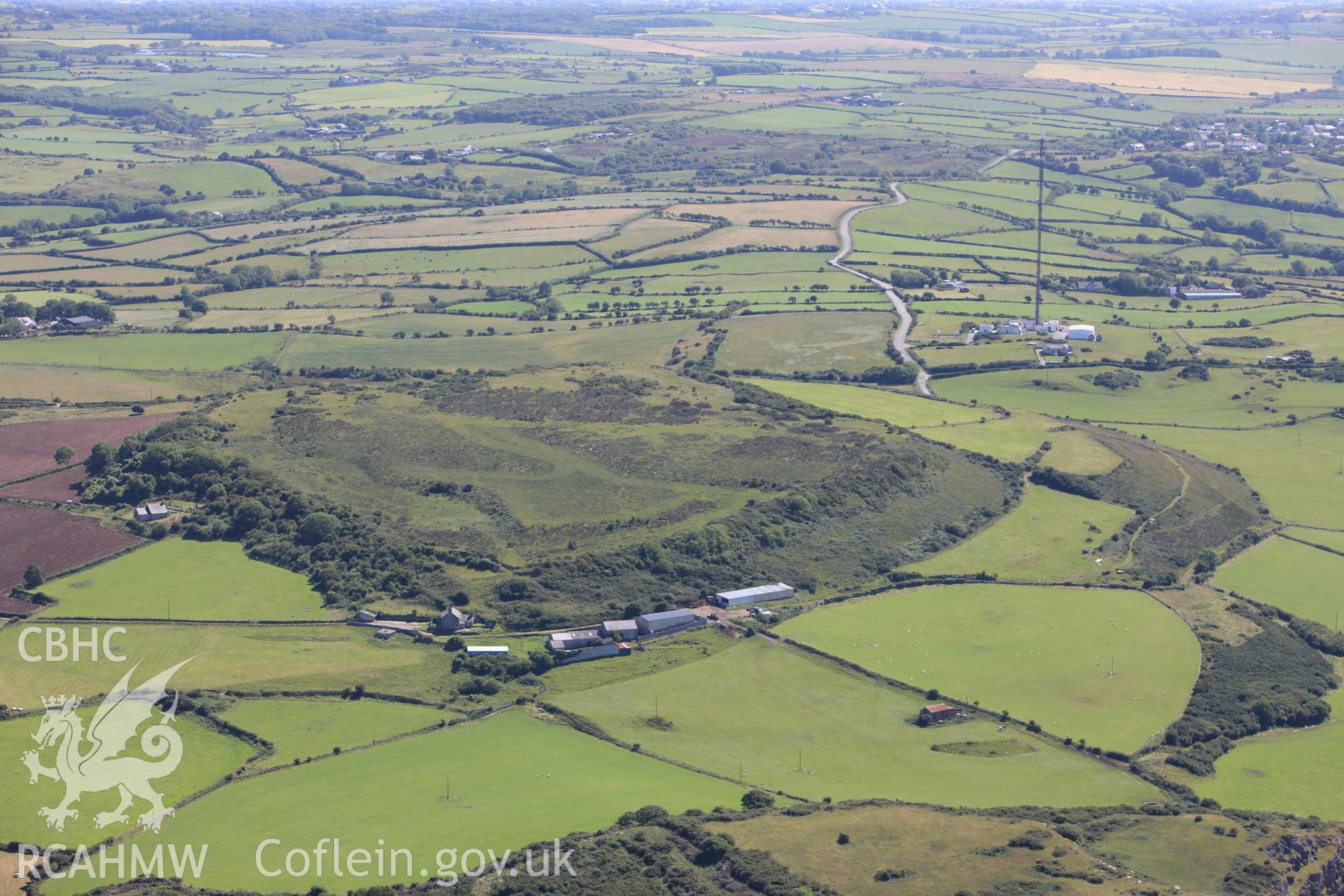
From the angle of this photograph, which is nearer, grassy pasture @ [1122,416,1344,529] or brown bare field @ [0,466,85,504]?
brown bare field @ [0,466,85,504]

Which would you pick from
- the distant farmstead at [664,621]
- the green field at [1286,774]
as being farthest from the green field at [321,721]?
the green field at [1286,774]

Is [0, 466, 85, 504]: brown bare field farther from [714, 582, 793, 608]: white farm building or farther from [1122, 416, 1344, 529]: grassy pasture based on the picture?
[1122, 416, 1344, 529]: grassy pasture

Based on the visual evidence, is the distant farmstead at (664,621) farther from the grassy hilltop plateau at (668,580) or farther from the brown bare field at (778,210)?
the brown bare field at (778,210)

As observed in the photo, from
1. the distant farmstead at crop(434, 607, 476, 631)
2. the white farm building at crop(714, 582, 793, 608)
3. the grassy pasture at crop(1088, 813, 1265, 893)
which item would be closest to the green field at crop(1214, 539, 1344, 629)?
the white farm building at crop(714, 582, 793, 608)

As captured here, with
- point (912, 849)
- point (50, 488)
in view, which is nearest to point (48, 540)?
point (50, 488)

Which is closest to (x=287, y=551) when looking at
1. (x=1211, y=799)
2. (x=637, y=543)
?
(x=637, y=543)
